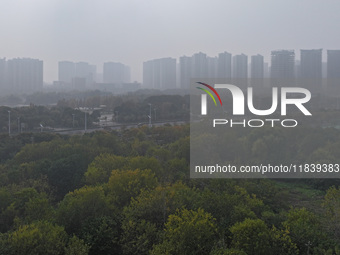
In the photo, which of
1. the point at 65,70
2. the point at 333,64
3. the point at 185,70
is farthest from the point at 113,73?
the point at 333,64

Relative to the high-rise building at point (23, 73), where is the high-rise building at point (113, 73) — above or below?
above

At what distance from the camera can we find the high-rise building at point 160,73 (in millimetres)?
24125

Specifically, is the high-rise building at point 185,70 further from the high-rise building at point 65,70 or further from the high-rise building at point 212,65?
the high-rise building at point 65,70

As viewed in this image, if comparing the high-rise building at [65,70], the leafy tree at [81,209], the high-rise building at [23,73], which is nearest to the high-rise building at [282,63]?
the leafy tree at [81,209]

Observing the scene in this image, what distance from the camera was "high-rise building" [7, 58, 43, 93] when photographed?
22984mm

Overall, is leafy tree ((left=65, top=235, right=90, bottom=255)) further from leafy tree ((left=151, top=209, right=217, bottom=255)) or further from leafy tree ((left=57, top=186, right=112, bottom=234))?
leafy tree ((left=151, top=209, right=217, bottom=255))

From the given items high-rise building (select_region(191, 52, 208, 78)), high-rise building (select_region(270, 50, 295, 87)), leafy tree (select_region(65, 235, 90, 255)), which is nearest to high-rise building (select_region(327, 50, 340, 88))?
high-rise building (select_region(270, 50, 295, 87))

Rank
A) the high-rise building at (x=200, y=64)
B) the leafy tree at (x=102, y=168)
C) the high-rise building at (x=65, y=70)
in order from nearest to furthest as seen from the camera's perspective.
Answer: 1. the leafy tree at (x=102, y=168)
2. the high-rise building at (x=200, y=64)
3. the high-rise building at (x=65, y=70)

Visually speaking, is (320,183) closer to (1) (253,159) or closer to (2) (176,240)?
(1) (253,159)

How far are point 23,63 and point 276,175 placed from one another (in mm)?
20345

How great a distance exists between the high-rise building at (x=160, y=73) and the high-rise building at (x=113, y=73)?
21.9ft

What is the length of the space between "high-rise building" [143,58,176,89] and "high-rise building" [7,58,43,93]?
23.8 feet

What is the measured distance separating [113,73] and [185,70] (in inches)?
565

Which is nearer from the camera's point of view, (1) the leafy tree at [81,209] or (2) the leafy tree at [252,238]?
(2) the leafy tree at [252,238]
